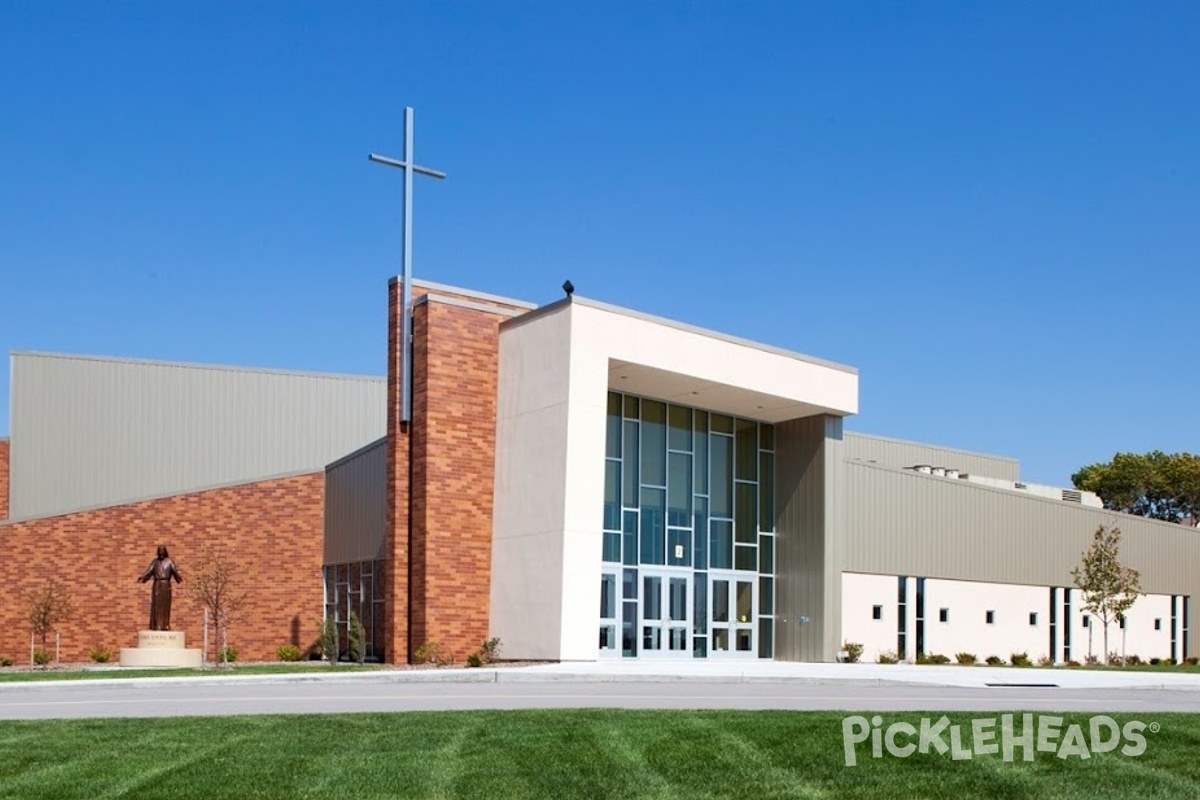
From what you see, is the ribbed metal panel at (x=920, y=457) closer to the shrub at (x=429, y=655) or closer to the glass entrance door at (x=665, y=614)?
the glass entrance door at (x=665, y=614)

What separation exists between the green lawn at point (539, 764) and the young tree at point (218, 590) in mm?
24298

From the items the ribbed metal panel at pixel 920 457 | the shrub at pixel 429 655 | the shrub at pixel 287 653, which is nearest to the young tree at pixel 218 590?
the shrub at pixel 287 653

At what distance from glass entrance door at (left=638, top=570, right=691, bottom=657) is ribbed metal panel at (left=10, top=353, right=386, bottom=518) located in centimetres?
1790

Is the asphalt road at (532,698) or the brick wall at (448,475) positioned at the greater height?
the brick wall at (448,475)

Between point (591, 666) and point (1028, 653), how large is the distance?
2298cm

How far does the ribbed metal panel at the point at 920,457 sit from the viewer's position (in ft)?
183

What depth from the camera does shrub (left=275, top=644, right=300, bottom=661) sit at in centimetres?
3866

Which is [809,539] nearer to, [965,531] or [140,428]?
[965,531]

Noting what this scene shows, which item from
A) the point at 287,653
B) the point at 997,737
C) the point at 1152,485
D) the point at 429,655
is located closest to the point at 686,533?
the point at 429,655

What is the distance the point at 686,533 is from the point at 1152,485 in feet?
241

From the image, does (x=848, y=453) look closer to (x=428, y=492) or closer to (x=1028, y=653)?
(x=1028, y=653)

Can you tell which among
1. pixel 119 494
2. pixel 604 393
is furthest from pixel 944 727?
pixel 119 494

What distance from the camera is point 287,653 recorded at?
38656mm

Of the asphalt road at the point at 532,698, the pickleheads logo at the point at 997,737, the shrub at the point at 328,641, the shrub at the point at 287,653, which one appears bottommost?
the shrub at the point at 287,653
